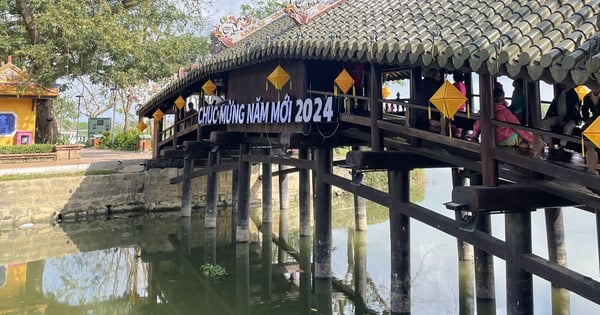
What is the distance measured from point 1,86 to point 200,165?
8.05 m

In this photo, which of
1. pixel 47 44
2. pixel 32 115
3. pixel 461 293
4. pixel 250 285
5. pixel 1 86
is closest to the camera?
pixel 461 293

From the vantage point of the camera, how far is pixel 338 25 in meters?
6.98

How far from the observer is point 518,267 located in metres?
4.52

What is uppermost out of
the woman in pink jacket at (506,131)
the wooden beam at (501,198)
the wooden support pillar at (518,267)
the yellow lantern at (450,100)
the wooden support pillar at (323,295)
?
the yellow lantern at (450,100)

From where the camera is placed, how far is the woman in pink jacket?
4434 millimetres

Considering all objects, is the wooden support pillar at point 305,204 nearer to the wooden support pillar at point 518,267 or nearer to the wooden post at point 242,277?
the wooden post at point 242,277

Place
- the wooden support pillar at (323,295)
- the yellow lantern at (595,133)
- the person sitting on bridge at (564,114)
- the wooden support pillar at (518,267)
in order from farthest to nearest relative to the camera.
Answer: the wooden support pillar at (323,295) < the wooden support pillar at (518,267) < the person sitting on bridge at (564,114) < the yellow lantern at (595,133)

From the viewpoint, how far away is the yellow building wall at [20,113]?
58.2 feet

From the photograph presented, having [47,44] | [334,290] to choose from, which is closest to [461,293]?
[334,290]

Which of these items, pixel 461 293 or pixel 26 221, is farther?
pixel 26 221

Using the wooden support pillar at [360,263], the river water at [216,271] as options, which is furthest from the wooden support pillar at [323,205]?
the wooden support pillar at [360,263]

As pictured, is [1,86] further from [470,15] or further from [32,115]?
[470,15]

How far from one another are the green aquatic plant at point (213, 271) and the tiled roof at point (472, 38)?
16.5 feet

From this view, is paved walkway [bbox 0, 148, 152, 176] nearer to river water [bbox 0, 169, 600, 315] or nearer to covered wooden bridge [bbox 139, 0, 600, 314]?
river water [bbox 0, 169, 600, 315]
